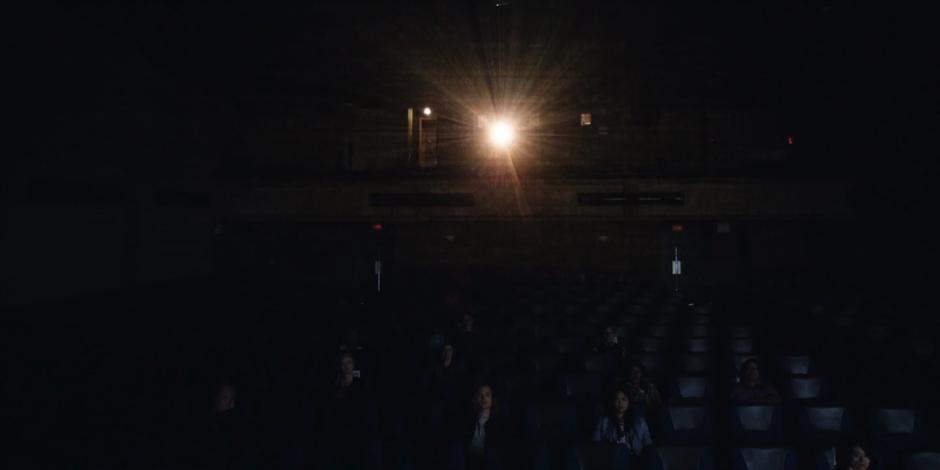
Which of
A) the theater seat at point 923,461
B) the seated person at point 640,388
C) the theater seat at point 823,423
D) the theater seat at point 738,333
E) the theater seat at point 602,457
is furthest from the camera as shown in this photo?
the theater seat at point 738,333

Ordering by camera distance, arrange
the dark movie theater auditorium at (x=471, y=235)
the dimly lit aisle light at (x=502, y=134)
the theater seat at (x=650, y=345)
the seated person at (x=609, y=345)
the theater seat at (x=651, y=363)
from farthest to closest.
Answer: the dimly lit aisle light at (x=502, y=134)
the theater seat at (x=650, y=345)
the seated person at (x=609, y=345)
the theater seat at (x=651, y=363)
the dark movie theater auditorium at (x=471, y=235)

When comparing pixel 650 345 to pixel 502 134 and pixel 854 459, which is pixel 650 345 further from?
pixel 502 134

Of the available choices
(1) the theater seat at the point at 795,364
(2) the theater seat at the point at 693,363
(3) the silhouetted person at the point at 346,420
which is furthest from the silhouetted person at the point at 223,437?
(1) the theater seat at the point at 795,364

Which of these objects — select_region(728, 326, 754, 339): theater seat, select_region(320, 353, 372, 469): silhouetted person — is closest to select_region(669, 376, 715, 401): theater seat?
select_region(728, 326, 754, 339): theater seat

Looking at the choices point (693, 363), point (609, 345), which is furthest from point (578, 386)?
point (693, 363)

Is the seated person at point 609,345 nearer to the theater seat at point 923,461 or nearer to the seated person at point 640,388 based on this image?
the seated person at point 640,388

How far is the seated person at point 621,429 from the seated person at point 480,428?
2.93ft

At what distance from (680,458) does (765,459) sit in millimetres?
681

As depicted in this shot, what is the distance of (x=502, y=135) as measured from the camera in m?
16.6

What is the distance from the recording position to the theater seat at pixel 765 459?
473 cm

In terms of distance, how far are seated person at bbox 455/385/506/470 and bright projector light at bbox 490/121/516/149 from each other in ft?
38.4

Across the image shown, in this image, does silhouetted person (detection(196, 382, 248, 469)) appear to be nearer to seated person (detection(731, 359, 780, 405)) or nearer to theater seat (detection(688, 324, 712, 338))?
seated person (detection(731, 359, 780, 405))

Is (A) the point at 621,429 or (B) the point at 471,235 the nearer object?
(A) the point at 621,429

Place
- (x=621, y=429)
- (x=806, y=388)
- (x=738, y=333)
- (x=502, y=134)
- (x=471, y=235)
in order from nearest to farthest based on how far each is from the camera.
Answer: (x=621, y=429), (x=806, y=388), (x=738, y=333), (x=502, y=134), (x=471, y=235)
